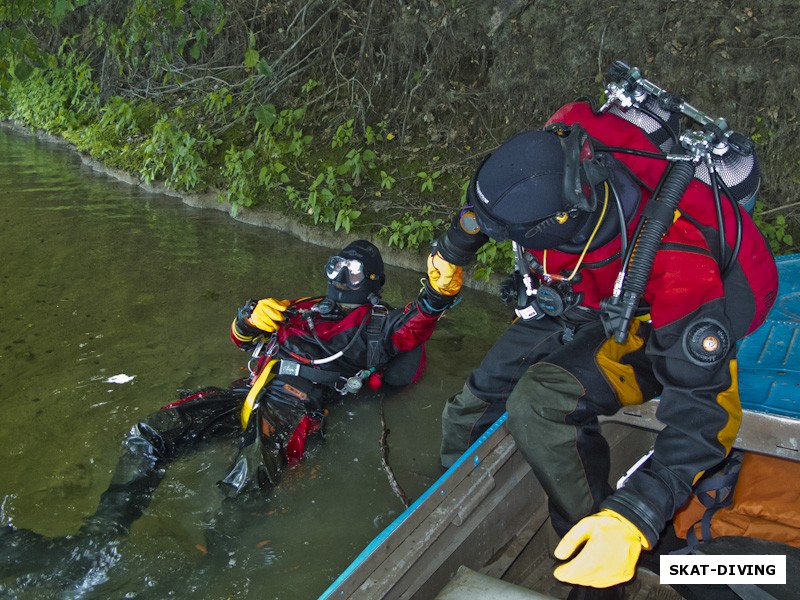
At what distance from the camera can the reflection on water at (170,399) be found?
3.00 meters

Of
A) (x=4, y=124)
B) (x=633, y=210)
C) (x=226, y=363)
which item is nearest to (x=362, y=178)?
(x=226, y=363)

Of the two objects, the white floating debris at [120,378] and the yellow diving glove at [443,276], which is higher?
the yellow diving glove at [443,276]

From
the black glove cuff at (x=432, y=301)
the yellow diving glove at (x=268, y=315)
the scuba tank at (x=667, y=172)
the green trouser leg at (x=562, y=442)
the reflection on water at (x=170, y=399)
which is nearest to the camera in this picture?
the scuba tank at (x=667, y=172)

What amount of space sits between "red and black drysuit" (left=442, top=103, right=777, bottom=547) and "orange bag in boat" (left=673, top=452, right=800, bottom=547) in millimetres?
309

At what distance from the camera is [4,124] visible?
13.0 m

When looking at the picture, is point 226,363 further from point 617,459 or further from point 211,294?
point 617,459

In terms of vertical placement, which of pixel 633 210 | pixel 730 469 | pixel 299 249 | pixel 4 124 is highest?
pixel 633 210

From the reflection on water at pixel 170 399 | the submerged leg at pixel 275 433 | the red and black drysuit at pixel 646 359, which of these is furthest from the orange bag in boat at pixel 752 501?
the submerged leg at pixel 275 433

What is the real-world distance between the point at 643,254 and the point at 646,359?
23.1 inches

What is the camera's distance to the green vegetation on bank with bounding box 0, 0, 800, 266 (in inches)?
259

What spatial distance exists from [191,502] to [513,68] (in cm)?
517

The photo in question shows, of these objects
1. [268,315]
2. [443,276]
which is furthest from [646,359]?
[268,315]

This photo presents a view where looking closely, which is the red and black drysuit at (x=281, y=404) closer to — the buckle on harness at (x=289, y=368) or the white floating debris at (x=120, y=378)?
the buckle on harness at (x=289, y=368)

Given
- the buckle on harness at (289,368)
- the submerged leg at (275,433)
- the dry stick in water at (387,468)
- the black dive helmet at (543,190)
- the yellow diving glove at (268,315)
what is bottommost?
the dry stick in water at (387,468)
